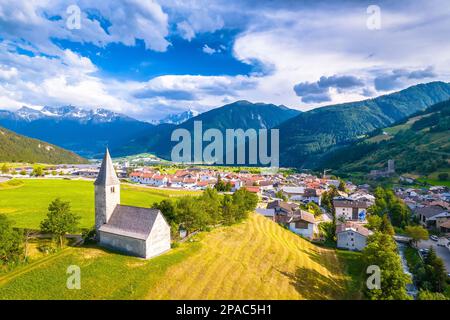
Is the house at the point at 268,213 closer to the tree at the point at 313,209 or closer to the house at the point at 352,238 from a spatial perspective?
the house at the point at 352,238

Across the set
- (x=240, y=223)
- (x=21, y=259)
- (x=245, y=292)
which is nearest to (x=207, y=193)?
(x=240, y=223)

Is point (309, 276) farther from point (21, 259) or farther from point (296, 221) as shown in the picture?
point (21, 259)

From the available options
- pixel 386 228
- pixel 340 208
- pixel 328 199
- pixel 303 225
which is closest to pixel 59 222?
pixel 303 225

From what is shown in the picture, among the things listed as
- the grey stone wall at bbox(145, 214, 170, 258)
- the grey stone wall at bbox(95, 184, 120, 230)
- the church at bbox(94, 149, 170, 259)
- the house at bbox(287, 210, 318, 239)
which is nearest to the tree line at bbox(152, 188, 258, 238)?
the grey stone wall at bbox(145, 214, 170, 258)

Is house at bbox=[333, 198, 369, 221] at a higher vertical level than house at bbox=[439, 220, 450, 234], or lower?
higher

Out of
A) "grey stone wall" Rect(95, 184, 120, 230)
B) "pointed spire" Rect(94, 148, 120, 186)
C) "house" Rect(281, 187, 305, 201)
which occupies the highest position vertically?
"pointed spire" Rect(94, 148, 120, 186)

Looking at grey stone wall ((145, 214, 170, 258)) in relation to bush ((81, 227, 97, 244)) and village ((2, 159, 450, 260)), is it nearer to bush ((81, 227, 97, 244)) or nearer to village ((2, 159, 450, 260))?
bush ((81, 227, 97, 244))
